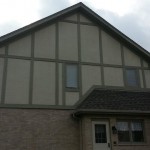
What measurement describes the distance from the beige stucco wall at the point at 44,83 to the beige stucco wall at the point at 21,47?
905 millimetres

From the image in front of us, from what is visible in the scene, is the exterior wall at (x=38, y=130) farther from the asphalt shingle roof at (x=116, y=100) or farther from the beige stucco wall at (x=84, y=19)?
the beige stucco wall at (x=84, y=19)

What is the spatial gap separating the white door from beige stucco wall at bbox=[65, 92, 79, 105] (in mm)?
1735

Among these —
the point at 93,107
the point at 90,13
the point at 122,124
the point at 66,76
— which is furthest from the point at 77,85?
the point at 90,13

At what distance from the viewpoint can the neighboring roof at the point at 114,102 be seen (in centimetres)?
1557

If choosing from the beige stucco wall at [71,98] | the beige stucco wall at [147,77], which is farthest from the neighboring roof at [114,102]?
the beige stucco wall at [147,77]

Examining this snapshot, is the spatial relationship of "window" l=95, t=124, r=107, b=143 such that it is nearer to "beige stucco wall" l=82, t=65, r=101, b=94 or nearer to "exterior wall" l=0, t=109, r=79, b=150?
"exterior wall" l=0, t=109, r=79, b=150

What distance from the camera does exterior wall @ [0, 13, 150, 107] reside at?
626 inches

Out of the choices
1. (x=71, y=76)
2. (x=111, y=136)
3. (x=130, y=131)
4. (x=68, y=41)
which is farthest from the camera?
(x=68, y=41)

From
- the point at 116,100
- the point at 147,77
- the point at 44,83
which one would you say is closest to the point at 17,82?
the point at 44,83

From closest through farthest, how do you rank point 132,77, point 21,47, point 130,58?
1. point 21,47
2. point 132,77
3. point 130,58

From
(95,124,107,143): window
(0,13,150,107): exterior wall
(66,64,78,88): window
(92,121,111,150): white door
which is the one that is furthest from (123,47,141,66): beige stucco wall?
(95,124,107,143): window

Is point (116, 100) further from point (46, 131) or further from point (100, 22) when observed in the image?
point (100, 22)

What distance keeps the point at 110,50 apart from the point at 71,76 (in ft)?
10.9

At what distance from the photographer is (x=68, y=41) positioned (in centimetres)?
1769
